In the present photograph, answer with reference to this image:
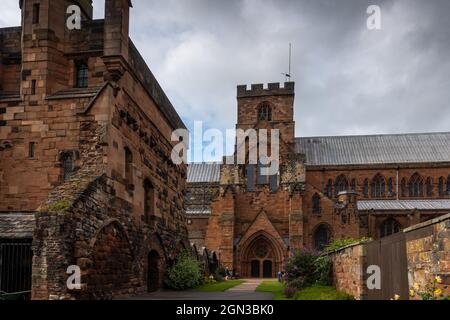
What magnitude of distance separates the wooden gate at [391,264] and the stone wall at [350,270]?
57 cm

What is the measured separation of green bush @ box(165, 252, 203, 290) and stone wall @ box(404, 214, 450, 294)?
51.1 ft

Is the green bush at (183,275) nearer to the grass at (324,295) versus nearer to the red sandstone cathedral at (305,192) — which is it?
the grass at (324,295)

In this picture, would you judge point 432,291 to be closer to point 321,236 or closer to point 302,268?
point 302,268

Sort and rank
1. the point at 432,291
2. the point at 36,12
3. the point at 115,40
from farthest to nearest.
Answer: the point at 36,12
the point at 115,40
the point at 432,291

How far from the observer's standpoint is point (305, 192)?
44.6m

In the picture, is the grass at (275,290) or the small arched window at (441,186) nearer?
the grass at (275,290)

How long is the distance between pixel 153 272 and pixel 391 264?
44.3ft

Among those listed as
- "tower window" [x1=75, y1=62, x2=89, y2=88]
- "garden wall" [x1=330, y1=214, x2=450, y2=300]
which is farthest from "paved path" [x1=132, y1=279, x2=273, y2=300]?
"tower window" [x1=75, y1=62, x2=89, y2=88]

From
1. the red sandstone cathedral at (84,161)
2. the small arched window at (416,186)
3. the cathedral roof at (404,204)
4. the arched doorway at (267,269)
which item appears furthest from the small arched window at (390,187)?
the red sandstone cathedral at (84,161)

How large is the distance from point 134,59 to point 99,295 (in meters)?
9.26

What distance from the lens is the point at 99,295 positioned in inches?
608

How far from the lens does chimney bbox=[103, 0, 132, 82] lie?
1770cm

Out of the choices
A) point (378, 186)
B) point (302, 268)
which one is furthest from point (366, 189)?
point (302, 268)

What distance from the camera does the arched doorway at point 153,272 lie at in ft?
73.6
